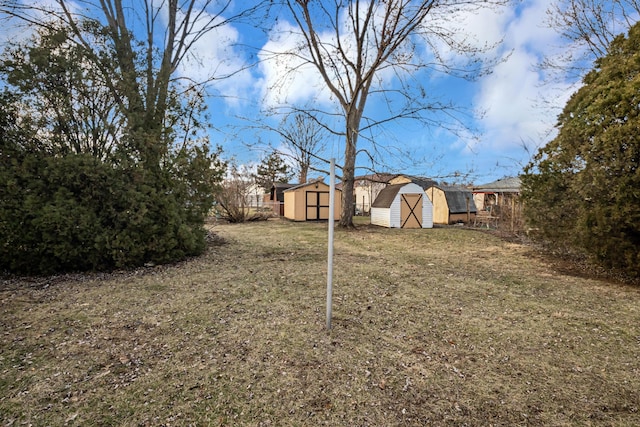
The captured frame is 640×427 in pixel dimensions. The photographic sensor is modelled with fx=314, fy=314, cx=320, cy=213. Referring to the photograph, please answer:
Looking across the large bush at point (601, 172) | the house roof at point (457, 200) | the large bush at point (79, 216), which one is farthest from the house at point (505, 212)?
the large bush at point (79, 216)

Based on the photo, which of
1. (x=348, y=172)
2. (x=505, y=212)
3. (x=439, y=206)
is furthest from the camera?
(x=439, y=206)

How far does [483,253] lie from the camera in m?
8.01

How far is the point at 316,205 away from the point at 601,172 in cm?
1541

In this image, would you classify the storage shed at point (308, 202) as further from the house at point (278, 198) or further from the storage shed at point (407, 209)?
the storage shed at point (407, 209)

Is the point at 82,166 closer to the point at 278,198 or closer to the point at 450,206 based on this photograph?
the point at 450,206

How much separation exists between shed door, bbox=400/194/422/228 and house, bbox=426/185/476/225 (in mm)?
3716

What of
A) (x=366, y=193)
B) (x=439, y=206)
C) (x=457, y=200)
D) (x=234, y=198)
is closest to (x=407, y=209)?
(x=439, y=206)

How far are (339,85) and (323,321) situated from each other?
12474 mm

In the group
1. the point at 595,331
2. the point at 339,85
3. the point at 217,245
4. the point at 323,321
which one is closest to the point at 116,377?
the point at 323,321

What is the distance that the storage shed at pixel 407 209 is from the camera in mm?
14570

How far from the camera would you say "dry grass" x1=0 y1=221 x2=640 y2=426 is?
2018 mm

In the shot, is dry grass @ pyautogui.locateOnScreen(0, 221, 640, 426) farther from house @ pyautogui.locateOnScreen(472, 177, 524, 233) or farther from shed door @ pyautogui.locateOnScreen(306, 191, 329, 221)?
shed door @ pyautogui.locateOnScreen(306, 191, 329, 221)

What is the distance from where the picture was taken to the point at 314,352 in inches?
107

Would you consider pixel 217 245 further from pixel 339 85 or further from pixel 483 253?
pixel 339 85
